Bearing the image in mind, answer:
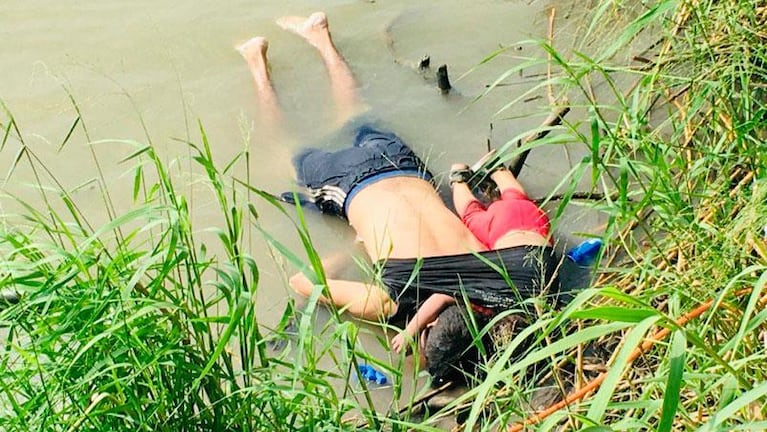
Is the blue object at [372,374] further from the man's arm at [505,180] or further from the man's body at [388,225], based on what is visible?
the man's arm at [505,180]

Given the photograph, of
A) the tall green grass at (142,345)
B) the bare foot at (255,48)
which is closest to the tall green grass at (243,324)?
the tall green grass at (142,345)

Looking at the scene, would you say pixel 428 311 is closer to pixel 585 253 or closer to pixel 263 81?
pixel 585 253

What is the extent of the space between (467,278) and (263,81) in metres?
1.72

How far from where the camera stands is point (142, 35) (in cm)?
480

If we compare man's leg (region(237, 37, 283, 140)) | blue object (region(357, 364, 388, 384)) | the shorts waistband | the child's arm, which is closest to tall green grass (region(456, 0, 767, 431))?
the child's arm

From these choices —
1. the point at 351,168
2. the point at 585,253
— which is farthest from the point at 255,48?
the point at 585,253

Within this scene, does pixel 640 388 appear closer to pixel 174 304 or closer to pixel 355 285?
pixel 174 304

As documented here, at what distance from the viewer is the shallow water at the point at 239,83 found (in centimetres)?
408

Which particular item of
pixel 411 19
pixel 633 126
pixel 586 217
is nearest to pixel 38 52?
pixel 411 19

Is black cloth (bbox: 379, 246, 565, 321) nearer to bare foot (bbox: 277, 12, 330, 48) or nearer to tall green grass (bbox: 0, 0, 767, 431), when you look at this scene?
tall green grass (bbox: 0, 0, 767, 431)

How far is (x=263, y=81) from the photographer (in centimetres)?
447

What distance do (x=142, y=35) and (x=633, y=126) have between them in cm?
324

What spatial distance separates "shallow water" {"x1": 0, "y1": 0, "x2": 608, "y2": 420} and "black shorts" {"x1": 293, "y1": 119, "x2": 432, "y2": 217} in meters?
0.09

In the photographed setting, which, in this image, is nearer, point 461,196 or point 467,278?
point 467,278
